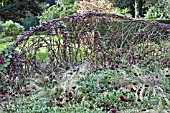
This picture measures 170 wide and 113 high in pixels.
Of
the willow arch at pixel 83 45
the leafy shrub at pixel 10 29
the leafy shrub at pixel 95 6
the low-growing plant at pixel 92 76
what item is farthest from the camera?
the leafy shrub at pixel 10 29

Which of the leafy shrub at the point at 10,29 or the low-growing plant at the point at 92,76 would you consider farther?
the leafy shrub at the point at 10,29

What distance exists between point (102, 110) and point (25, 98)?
0.65m

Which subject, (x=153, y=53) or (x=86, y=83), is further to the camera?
(x=153, y=53)

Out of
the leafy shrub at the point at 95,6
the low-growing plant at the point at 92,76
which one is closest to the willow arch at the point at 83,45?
the low-growing plant at the point at 92,76

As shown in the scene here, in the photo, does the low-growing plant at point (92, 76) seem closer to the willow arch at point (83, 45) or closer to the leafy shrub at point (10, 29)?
the willow arch at point (83, 45)

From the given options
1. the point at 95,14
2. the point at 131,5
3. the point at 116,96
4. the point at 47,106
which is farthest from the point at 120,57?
the point at 131,5

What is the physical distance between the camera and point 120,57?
3.72 m

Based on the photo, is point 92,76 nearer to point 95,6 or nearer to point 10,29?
point 95,6

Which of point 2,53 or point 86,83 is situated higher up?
point 2,53

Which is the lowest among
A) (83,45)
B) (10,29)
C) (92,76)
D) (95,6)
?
(10,29)

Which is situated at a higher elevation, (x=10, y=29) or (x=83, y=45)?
(x=83, y=45)

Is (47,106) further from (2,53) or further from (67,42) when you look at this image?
(67,42)

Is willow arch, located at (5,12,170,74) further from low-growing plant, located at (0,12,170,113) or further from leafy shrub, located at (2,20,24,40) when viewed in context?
leafy shrub, located at (2,20,24,40)

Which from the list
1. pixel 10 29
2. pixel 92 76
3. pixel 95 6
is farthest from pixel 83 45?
pixel 10 29
